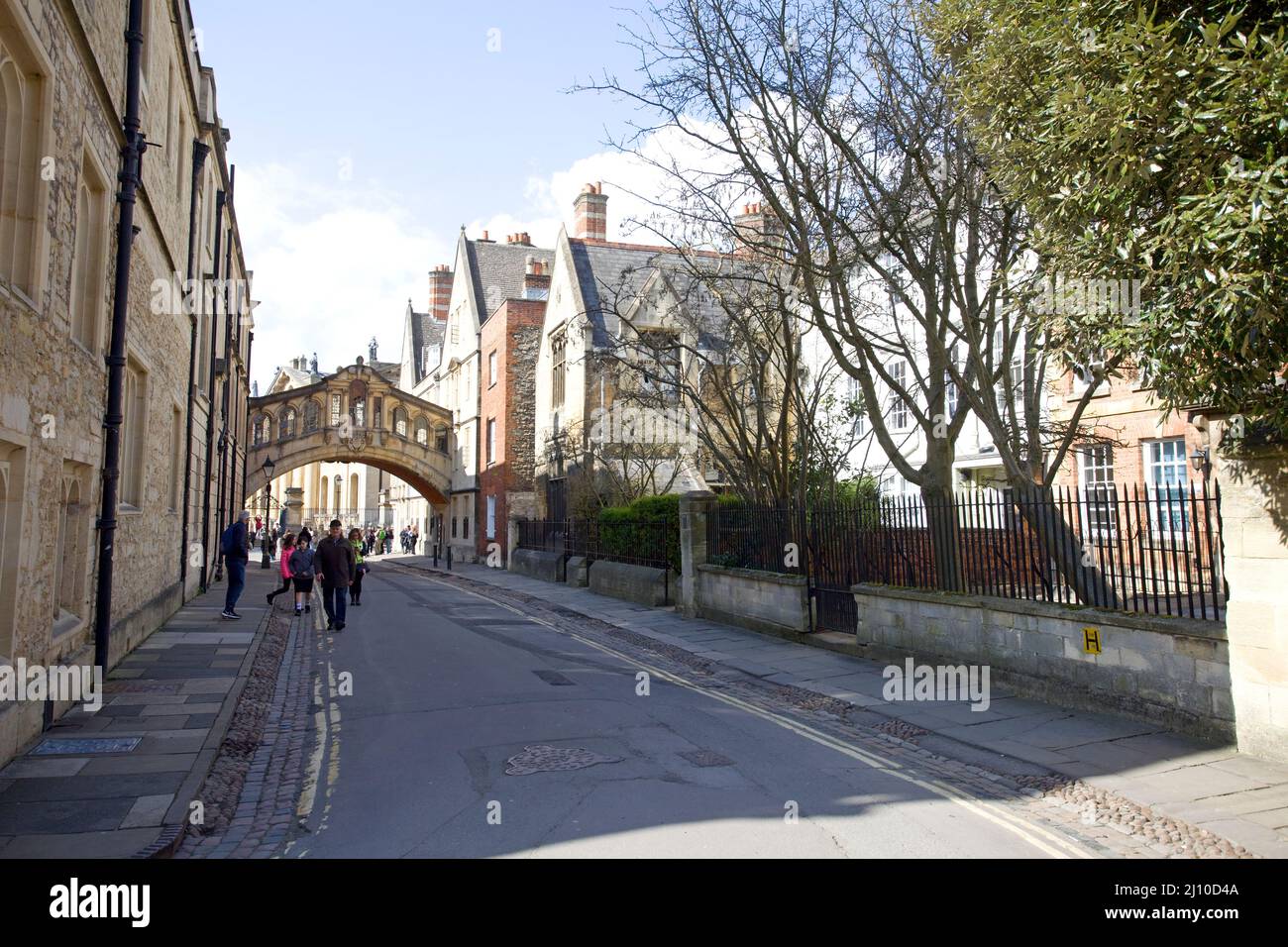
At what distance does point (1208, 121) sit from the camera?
5.27 metres

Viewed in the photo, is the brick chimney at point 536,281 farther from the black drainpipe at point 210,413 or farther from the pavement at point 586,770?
the pavement at point 586,770

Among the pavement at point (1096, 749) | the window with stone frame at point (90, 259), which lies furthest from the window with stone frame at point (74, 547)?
the pavement at point (1096, 749)

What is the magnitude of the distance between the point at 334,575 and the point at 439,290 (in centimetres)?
4515

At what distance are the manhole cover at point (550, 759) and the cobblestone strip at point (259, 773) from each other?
153 centimetres

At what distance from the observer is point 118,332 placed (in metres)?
9.66

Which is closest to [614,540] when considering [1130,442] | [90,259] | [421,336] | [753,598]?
[753,598]

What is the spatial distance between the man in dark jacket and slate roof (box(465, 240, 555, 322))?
2643 cm

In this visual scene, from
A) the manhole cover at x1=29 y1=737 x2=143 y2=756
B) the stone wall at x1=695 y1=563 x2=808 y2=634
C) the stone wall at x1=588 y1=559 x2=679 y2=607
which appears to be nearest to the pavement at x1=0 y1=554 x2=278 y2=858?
the manhole cover at x1=29 y1=737 x2=143 y2=756

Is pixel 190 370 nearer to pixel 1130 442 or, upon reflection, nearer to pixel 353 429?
pixel 1130 442

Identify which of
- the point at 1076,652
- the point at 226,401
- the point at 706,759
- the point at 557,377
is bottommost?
the point at 706,759

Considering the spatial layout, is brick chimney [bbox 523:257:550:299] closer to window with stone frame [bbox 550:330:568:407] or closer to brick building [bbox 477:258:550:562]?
brick building [bbox 477:258:550:562]

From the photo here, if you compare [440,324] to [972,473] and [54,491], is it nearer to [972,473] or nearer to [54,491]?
[972,473]
